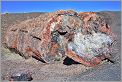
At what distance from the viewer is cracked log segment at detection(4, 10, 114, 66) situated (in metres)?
9.06

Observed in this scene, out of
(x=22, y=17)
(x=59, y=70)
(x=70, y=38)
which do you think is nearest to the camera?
(x=59, y=70)

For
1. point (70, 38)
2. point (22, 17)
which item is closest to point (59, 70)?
point (70, 38)

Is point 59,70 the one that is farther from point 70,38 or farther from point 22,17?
point 22,17

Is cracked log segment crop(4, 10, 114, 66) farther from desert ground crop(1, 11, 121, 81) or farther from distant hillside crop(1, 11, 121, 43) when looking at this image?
distant hillside crop(1, 11, 121, 43)

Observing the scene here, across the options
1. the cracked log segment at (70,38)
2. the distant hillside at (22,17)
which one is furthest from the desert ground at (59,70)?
the distant hillside at (22,17)

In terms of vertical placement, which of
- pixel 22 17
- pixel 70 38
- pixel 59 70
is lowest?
pixel 59 70

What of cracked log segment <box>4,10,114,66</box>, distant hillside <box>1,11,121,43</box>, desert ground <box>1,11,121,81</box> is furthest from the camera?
distant hillside <box>1,11,121,43</box>

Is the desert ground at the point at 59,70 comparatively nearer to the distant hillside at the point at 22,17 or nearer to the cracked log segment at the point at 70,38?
the cracked log segment at the point at 70,38

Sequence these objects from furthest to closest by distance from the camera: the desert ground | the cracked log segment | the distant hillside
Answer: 1. the distant hillside
2. the cracked log segment
3. the desert ground

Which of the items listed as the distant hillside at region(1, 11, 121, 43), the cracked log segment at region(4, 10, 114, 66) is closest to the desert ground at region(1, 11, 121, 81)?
the cracked log segment at region(4, 10, 114, 66)

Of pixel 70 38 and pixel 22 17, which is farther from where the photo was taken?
pixel 22 17

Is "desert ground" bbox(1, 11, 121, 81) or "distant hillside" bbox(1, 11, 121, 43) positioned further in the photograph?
"distant hillside" bbox(1, 11, 121, 43)

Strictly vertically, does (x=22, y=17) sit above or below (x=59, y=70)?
above

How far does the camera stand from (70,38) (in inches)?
363
